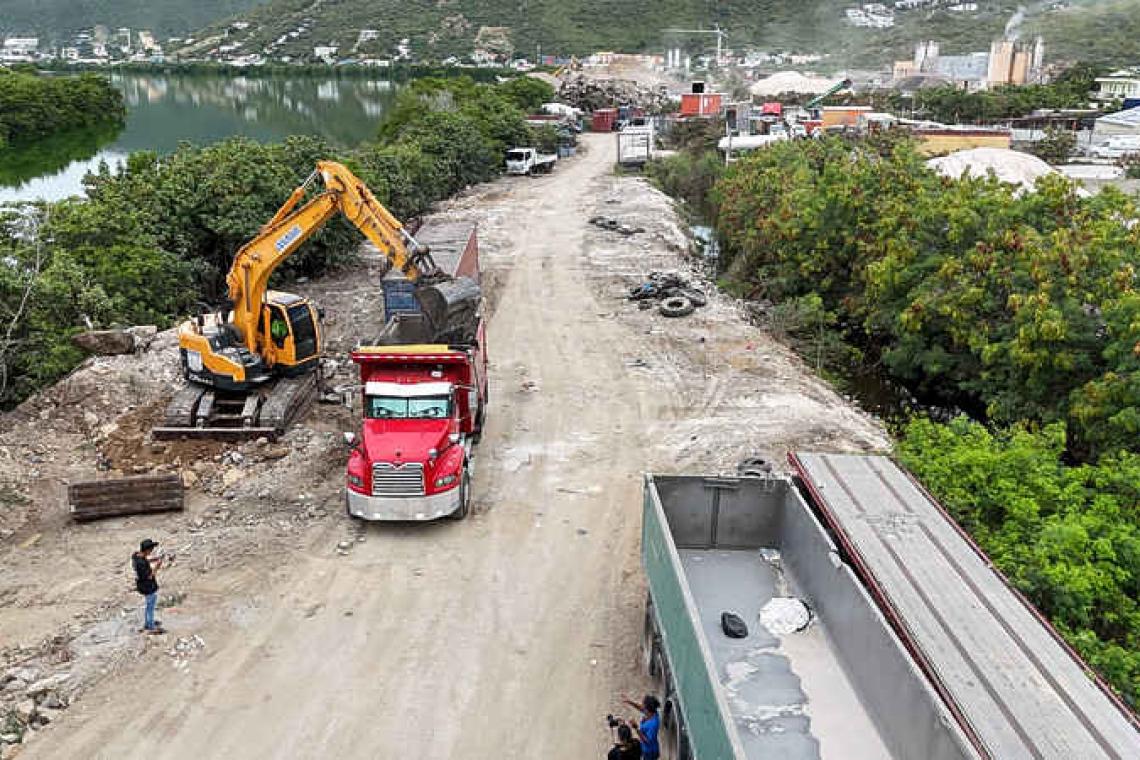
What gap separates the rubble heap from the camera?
306ft

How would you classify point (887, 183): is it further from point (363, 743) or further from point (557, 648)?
point (363, 743)

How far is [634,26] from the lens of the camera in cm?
15162

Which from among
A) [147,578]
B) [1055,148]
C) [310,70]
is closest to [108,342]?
[147,578]

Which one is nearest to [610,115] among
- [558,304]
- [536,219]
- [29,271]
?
[536,219]

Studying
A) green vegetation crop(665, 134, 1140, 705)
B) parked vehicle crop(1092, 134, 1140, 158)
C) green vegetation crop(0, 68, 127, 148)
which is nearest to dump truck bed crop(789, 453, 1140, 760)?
green vegetation crop(665, 134, 1140, 705)

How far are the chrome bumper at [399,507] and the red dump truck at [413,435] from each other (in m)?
0.01

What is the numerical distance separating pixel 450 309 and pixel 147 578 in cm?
716

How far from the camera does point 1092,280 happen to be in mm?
16531

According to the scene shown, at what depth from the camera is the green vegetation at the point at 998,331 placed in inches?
406

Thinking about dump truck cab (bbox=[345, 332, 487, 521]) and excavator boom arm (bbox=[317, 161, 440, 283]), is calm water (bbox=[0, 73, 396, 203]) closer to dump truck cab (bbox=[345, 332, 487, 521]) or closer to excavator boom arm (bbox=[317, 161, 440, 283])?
excavator boom arm (bbox=[317, 161, 440, 283])

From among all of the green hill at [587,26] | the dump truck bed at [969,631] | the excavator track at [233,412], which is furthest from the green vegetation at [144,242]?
the green hill at [587,26]

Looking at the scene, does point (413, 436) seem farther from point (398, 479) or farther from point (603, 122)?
point (603, 122)

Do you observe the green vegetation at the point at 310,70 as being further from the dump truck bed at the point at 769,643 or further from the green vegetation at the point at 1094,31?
the dump truck bed at the point at 769,643

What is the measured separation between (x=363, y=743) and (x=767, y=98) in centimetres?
8890
